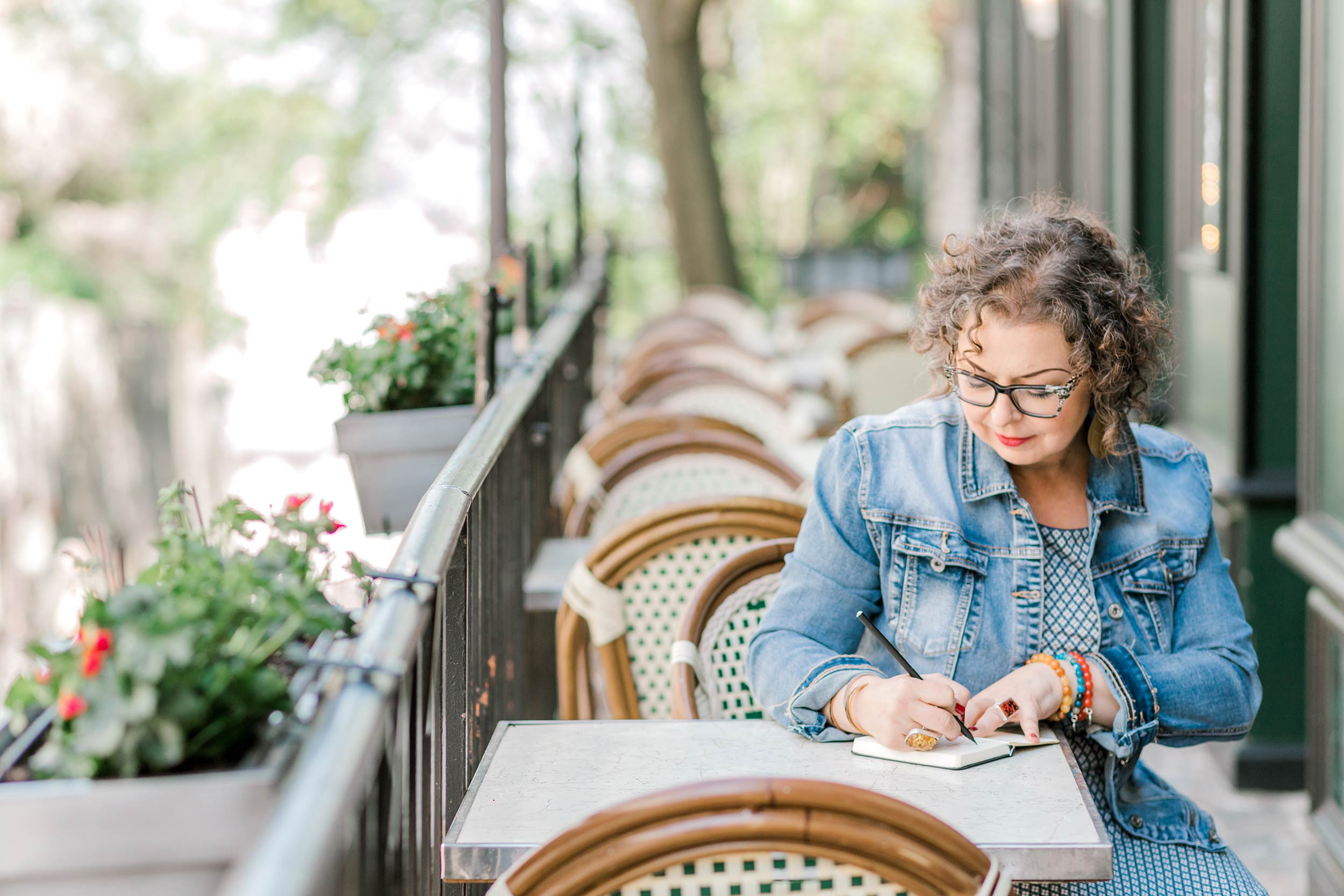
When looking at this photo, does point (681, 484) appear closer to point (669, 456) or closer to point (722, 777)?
point (669, 456)

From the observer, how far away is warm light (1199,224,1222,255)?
4.33 metres

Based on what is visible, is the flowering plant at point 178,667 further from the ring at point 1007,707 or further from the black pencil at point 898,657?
the ring at point 1007,707

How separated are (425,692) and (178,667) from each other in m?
0.50

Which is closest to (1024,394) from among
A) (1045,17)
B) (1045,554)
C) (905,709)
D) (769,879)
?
(1045,554)

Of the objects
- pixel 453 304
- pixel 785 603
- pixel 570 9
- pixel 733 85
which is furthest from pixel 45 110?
pixel 785 603

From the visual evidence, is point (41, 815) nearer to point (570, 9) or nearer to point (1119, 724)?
point (1119, 724)

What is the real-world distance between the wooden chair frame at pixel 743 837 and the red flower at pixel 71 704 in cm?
38

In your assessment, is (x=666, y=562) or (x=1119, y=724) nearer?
(x=1119, y=724)

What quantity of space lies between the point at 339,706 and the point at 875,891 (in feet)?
1.66

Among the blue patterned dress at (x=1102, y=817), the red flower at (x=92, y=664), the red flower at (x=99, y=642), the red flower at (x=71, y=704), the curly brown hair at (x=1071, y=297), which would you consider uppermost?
the curly brown hair at (x=1071, y=297)

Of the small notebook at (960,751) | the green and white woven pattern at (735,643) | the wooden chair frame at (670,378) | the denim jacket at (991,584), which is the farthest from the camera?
the wooden chair frame at (670,378)

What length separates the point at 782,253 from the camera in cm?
1368

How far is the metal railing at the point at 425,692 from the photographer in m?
1.01

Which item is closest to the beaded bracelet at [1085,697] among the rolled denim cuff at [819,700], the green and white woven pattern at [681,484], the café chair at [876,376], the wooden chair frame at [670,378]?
the rolled denim cuff at [819,700]
